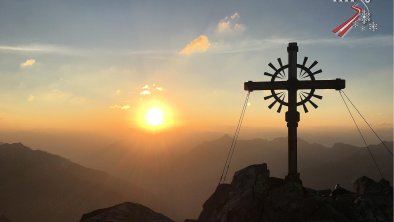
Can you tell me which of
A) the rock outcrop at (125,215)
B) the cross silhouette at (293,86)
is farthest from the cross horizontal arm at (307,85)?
the rock outcrop at (125,215)

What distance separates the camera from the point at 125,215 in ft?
46.0

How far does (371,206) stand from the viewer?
42.6 feet

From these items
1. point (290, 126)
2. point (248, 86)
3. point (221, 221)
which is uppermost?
point (248, 86)

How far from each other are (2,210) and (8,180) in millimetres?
27393

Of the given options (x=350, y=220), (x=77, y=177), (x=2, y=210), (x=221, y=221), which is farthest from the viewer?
(x=77, y=177)

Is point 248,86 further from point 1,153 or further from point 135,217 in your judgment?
point 1,153

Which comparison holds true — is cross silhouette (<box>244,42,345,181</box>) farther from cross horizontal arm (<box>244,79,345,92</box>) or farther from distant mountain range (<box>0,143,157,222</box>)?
distant mountain range (<box>0,143,157,222</box>)

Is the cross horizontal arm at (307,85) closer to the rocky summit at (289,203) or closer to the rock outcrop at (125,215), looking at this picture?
the rocky summit at (289,203)

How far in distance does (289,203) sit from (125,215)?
673 centimetres

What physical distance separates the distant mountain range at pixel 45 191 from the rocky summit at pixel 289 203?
156142mm

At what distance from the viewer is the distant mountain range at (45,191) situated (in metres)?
154

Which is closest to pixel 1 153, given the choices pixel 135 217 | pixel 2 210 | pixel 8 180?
pixel 8 180

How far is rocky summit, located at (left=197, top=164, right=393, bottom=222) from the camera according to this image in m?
12.9

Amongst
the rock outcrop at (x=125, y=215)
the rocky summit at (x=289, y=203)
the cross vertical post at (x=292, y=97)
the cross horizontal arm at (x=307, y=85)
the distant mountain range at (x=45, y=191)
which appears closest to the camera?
the rocky summit at (x=289, y=203)
